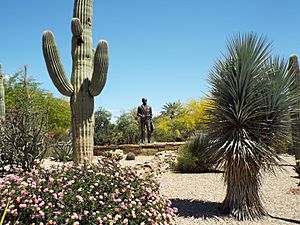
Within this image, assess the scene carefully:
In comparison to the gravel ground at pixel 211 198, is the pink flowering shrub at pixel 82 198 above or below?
above

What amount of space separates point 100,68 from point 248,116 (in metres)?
3.25

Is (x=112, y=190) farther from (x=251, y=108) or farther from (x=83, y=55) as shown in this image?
(x=83, y=55)

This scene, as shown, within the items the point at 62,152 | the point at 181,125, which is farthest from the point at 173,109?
the point at 62,152

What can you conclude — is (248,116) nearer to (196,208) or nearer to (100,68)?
(196,208)

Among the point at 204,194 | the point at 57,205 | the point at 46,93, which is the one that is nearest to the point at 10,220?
the point at 57,205

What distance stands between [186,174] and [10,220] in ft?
24.6

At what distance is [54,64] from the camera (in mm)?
6668

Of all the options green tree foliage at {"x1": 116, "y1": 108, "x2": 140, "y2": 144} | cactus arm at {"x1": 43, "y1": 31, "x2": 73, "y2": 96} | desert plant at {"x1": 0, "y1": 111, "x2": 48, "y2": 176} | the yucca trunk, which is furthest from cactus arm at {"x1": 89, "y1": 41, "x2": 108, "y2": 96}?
green tree foliage at {"x1": 116, "y1": 108, "x2": 140, "y2": 144}

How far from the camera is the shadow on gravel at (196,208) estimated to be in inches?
218

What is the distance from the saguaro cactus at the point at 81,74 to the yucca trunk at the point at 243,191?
316 centimetres

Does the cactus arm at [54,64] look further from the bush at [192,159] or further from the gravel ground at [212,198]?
the bush at [192,159]

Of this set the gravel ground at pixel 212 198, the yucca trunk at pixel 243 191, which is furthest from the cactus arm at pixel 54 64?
the yucca trunk at pixel 243 191

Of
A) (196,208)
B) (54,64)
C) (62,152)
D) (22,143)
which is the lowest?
(196,208)

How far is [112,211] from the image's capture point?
3.34 meters
